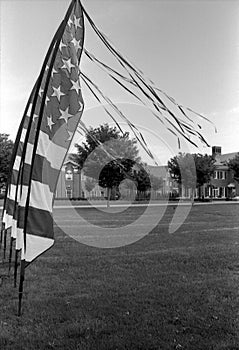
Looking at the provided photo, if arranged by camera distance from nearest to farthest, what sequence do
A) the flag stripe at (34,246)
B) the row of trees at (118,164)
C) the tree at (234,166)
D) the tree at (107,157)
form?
the flag stripe at (34,246), the row of trees at (118,164), the tree at (107,157), the tree at (234,166)

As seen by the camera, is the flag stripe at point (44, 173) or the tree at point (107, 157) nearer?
the flag stripe at point (44, 173)

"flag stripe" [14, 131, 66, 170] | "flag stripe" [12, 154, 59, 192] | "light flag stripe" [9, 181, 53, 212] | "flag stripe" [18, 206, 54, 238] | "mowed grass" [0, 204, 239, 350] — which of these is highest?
"flag stripe" [14, 131, 66, 170]

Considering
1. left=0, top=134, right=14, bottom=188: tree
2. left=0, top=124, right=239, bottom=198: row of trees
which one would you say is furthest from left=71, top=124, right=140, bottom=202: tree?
left=0, top=134, right=14, bottom=188: tree

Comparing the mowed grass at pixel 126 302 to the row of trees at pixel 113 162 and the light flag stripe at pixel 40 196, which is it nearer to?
the light flag stripe at pixel 40 196

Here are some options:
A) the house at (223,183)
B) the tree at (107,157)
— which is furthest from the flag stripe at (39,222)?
the house at (223,183)

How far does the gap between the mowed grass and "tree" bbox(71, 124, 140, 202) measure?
5.55m

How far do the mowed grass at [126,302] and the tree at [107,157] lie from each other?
555cm

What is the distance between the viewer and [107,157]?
11344 mm

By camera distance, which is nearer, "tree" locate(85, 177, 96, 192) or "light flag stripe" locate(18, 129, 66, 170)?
"light flag stripe" locate(18, 129, 66, 170)

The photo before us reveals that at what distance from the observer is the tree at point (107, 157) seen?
38.4ft

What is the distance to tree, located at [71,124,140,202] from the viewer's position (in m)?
11.7

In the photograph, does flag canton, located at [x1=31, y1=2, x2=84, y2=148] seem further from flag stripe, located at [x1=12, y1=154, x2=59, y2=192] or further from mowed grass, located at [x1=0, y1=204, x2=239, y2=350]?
mowed grass, located at [x1=0, y1=204, x2=239, y2=350]

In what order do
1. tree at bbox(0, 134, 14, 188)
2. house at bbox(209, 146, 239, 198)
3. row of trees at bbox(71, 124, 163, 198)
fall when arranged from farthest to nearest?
house at bbox(209, 146, 239, 198)
tree at bbox(0, 134, 14, 188)
row of trees at bbox(71, 124, 163, 198)

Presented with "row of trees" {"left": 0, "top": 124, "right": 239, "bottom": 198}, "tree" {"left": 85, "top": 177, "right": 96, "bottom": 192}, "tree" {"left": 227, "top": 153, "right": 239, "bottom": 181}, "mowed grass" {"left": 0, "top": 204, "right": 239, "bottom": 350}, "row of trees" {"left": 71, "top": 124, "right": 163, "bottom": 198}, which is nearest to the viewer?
"mowed grass" {"left": 0, "top": 204, "right": 239, "bottom": 350}
